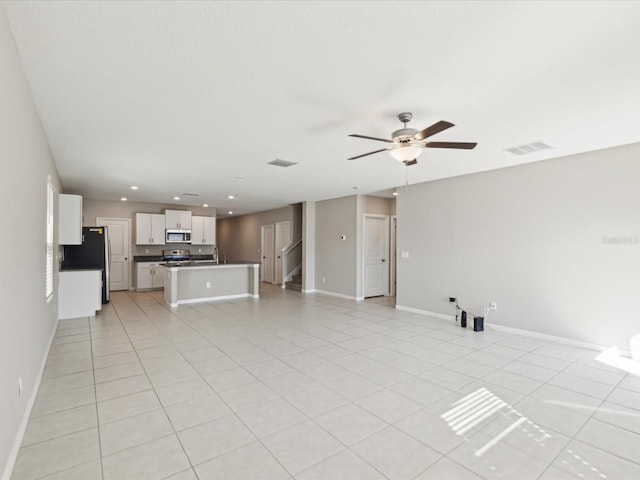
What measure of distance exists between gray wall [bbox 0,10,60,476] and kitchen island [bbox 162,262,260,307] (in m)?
3.92

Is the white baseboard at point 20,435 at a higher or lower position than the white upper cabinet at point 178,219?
lower

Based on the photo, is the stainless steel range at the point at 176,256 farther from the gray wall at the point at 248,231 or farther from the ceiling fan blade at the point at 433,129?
the ceiling fan blade at the point at 433,129

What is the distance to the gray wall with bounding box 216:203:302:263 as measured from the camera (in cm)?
1013

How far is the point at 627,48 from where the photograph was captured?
203 centimetres

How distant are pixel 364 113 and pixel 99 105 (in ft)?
7.64

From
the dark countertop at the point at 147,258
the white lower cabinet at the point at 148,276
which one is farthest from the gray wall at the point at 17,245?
the dark countertop at the point at 147,258

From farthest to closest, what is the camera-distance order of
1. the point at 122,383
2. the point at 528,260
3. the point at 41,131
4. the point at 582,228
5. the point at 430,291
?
the point at 430,291 → the point at 528,260 → the point at 582,228 → the point at 41,131 → the point at 122,383

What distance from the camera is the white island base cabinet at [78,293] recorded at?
5746mm

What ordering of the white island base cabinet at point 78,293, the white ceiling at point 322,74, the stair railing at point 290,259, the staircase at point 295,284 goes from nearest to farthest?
1. the white ceiling at point 322,74
2. the white island base cabinet at point 78,293
3. the staircase at point 295,284
4. the stair railing at point 290,259

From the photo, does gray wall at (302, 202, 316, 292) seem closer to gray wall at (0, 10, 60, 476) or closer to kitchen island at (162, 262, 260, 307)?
kitchen island at (162, 262, 260, 307)

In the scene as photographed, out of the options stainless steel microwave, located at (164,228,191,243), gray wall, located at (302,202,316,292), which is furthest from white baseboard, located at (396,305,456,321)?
stainless steel microwave, located at (164,228,191,243)

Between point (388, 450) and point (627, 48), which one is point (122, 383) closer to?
point (388, 450)

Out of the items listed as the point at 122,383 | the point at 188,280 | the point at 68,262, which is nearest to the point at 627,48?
the point at 122,383

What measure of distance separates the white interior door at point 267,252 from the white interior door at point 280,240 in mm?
353
